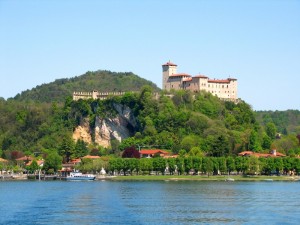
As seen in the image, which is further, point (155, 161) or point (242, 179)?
point (155, 161)

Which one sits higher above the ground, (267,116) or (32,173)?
(267,116)

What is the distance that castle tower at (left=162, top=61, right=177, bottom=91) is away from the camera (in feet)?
407

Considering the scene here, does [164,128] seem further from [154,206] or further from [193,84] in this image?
[154,206]

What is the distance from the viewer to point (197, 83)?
120 meters

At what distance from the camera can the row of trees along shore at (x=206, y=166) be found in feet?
307

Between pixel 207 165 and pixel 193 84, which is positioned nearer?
pixel 207 165

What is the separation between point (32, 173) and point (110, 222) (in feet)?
230

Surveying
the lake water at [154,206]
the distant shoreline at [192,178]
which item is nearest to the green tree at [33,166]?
the distant shoreline at [192,178]

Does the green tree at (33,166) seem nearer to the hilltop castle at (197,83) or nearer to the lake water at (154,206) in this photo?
the hilltop castle at (197,83)

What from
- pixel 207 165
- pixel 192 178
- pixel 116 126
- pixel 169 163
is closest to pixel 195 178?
pixel 192 178

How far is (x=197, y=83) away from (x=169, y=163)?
2798 centimetres

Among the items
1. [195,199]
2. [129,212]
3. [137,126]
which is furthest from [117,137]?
[129,212]

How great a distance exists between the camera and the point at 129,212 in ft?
160

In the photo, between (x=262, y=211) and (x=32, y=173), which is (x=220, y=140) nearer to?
(x=32, y=173)
